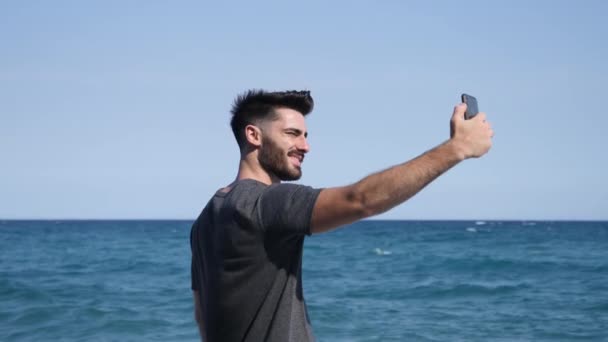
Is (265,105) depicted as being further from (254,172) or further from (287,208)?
(287,208)

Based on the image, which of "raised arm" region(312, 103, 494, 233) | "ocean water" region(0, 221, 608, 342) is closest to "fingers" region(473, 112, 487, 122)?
"raised arm" region(312, 103, 494, 233)

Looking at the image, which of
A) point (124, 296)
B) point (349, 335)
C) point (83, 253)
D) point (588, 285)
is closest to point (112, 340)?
point (349, 335)

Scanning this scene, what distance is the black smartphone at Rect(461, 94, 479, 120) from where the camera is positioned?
6.76 feet

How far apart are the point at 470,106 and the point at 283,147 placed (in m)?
0.56

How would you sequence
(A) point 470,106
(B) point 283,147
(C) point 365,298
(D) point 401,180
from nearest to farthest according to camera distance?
(D) point 401,180 → (A) point 470,106 → (B) point 283,147 → (C) point 365,298

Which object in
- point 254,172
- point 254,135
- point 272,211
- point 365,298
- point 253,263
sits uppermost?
point 254,135

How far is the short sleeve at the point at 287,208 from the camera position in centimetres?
206

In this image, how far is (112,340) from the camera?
38.1 ft

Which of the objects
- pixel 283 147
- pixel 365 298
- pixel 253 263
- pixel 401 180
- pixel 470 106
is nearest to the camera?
pixel 401 180

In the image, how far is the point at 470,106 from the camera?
208 centimetres

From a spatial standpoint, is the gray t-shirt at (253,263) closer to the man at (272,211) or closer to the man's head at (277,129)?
the man at (272,211)

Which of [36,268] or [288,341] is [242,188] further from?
[36,268]

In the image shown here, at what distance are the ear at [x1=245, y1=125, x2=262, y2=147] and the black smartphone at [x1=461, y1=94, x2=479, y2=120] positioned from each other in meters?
0.62

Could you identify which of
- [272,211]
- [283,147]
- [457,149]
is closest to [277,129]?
[283,147]
